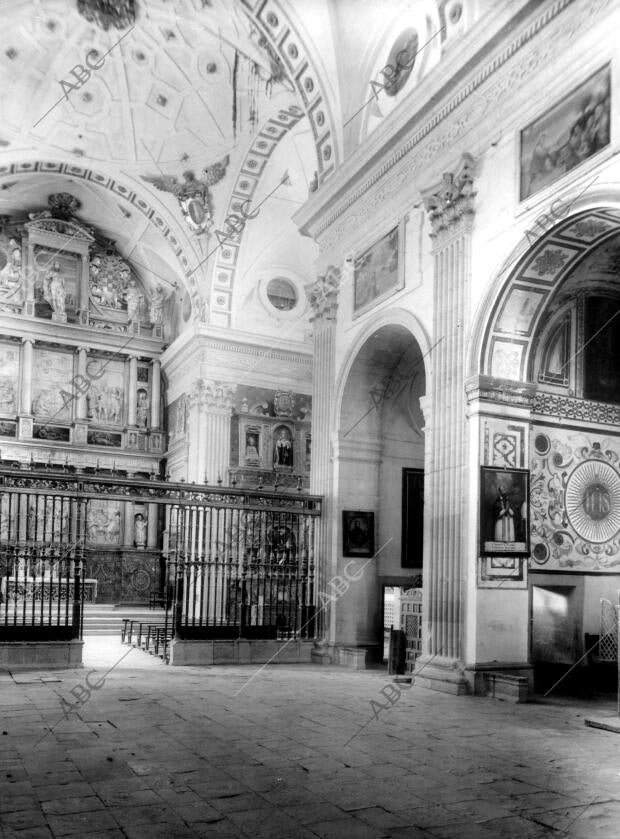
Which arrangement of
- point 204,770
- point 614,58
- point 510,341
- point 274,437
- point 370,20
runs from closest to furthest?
point 204,770 → point 614,58 → point 510,341 → point 370,20 → point 274,437

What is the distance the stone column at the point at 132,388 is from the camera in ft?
84.4

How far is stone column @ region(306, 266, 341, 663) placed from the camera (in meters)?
15.2

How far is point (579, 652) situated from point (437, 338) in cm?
512

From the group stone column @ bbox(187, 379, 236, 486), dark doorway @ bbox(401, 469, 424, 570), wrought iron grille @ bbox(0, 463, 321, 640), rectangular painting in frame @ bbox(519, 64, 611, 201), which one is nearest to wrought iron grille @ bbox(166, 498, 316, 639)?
wrought iron grille @ bbox(0, 463, 321, 640)

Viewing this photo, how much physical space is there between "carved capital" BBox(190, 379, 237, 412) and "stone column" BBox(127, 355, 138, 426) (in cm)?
325

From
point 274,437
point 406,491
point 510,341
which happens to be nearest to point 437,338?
point 510,341

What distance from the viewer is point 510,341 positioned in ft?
38.1

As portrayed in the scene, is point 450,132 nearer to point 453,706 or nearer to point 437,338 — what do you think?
point 437,338

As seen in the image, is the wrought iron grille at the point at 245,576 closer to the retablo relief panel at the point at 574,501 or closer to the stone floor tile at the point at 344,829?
the retablo relief panel at the point at 574,501

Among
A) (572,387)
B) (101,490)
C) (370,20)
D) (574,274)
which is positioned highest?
(370,20)

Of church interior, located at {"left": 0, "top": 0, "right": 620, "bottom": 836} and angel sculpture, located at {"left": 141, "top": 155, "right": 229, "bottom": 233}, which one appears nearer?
church interior, located at {"left": 0, "top": 0, "right": 620, "bottom": 836}

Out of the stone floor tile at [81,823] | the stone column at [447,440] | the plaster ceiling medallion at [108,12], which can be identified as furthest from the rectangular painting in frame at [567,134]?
the plaster ceiling medallion at [108,12]

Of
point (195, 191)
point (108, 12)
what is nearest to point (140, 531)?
point (195, 191)

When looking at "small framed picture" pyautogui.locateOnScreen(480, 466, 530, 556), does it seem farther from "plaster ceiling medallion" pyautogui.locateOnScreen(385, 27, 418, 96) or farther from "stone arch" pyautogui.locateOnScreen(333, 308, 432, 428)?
"plaster ceiling medallion" pyautogui.locateOnScreen(385, 27, 418, 96)
